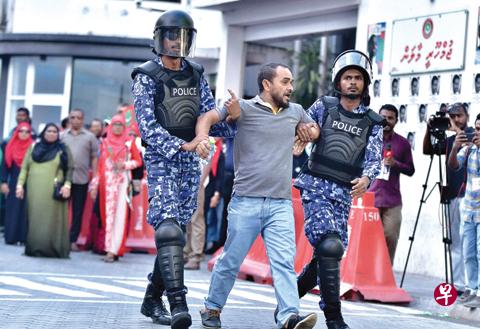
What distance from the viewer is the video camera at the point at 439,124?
11.6 m

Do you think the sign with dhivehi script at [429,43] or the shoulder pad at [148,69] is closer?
the shoulder pad at [148,69]

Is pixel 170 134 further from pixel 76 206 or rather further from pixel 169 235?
pixel 76 206

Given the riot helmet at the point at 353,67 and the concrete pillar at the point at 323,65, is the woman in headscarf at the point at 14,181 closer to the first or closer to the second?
the riot helmet at the point at 353,67

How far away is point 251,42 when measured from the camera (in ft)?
71.4

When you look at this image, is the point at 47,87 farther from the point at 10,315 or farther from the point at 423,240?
the point at 10,315

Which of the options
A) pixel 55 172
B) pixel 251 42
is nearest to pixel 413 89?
pixel 55 172

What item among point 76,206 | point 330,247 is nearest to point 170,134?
point 330,247

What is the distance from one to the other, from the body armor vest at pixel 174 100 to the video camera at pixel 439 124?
4.09 m

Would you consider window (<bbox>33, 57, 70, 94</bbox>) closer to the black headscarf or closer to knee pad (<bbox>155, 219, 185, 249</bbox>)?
the black headscarf

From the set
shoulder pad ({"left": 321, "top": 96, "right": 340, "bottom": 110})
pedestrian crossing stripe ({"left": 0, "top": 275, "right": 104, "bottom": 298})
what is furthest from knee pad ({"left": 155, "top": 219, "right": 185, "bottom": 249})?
pedestrian crossing stripe ({"left": 0, "top": 275, "right": 104, "bottom": 298})

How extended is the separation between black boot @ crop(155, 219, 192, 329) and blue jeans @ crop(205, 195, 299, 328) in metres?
0.41

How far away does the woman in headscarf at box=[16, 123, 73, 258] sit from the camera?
15383 mm

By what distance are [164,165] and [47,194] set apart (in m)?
7.93

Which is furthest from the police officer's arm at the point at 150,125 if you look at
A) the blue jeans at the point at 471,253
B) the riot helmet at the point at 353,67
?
the blue jeans at the point at 471,253
